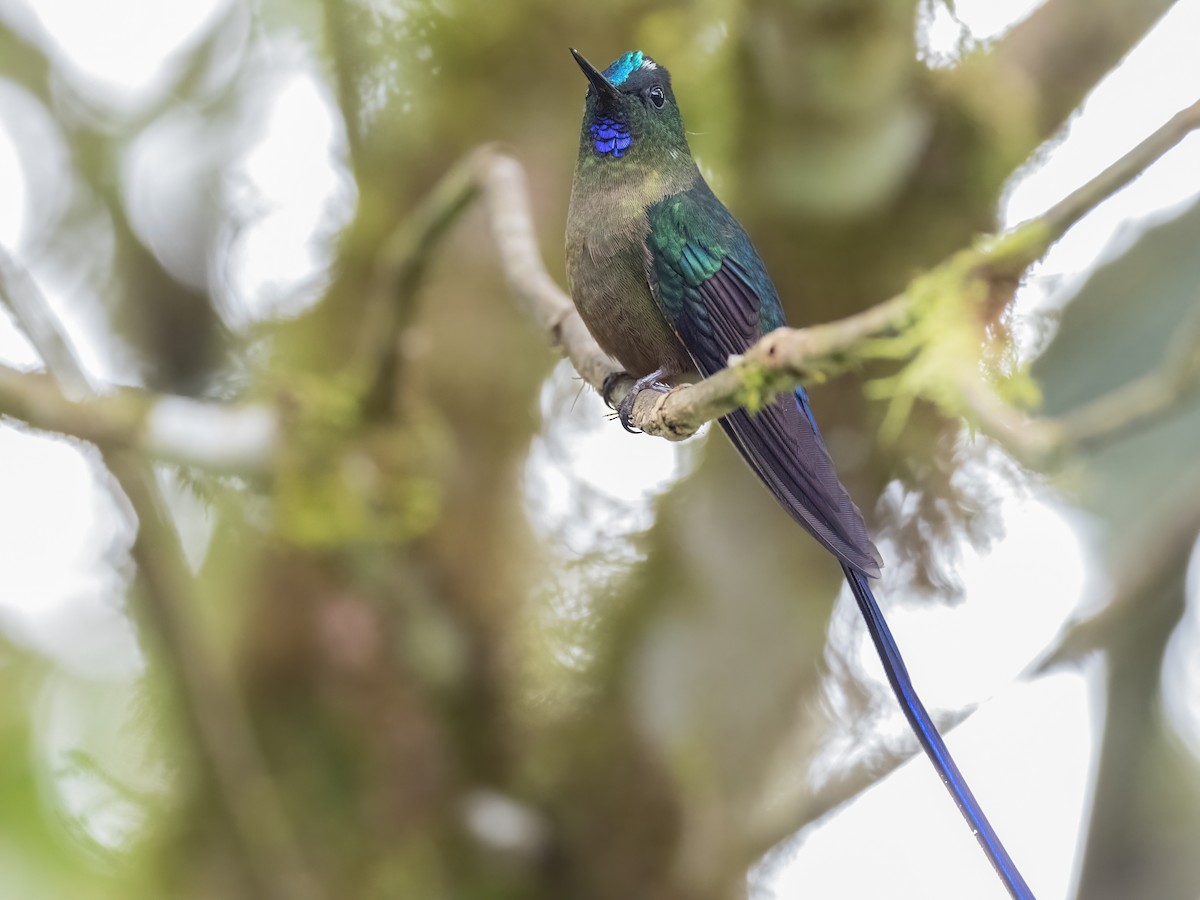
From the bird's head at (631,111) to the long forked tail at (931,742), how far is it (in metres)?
0.81

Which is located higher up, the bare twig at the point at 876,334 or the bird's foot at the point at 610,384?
the bird's foot at the point at 610,384

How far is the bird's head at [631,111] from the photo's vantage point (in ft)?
6.25

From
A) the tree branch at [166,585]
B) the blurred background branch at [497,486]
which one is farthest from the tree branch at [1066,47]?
the tree branch at [166,585]

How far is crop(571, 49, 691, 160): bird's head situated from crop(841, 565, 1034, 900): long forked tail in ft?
2.67

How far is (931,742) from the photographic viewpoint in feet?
4.83

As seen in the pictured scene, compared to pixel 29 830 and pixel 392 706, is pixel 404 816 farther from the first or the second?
pixel 29 830

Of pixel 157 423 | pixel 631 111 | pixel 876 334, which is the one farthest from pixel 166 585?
pixel 876 334

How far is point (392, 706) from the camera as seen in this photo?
261 centimetres

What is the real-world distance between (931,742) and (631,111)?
3.63ft

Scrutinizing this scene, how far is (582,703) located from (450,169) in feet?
4.31

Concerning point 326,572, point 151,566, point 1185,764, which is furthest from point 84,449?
point 1185,764

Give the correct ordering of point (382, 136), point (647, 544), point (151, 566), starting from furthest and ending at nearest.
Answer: point (382, 136), point (647, 544), point (151, 566)

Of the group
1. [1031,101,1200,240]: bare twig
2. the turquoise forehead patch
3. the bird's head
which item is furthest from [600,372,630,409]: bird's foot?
[1031,101,1200,240]: bare twig

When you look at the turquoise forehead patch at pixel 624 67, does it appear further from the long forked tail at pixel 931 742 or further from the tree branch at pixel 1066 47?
the long forked tail at pixel 931 742
